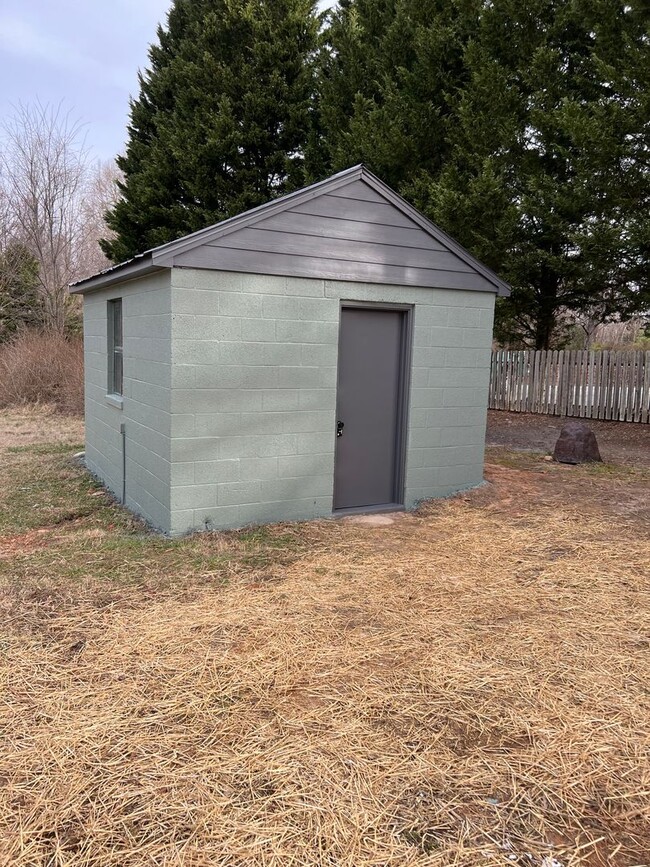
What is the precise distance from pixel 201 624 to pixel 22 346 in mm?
16140

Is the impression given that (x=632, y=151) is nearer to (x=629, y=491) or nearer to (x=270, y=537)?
(x=629, y=491)

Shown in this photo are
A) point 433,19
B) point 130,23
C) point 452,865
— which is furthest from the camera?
point 130,23

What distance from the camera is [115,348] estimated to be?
25.8 ft

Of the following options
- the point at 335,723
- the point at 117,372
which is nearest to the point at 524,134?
the point at 117,372

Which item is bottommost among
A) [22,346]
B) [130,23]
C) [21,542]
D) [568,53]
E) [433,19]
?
[21,542]

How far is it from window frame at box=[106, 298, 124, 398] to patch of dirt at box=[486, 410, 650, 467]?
7.09m

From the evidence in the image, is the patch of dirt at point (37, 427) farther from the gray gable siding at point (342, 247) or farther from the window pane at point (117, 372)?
the gray gable siding at point (342, 247)

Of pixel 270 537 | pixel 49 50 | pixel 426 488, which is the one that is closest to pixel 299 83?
pixel 49 50

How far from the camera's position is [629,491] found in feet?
25.0

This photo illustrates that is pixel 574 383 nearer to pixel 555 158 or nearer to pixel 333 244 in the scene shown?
pixel 555 158

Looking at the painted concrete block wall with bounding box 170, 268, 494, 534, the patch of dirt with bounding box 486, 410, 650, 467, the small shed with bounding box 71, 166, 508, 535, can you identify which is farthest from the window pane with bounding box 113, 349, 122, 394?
the patch of dirt with bounding box 486, 410, 650, 467

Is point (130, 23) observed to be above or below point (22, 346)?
above

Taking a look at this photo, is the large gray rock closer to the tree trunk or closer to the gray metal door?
the gray metal door

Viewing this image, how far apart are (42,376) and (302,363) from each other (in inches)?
518
